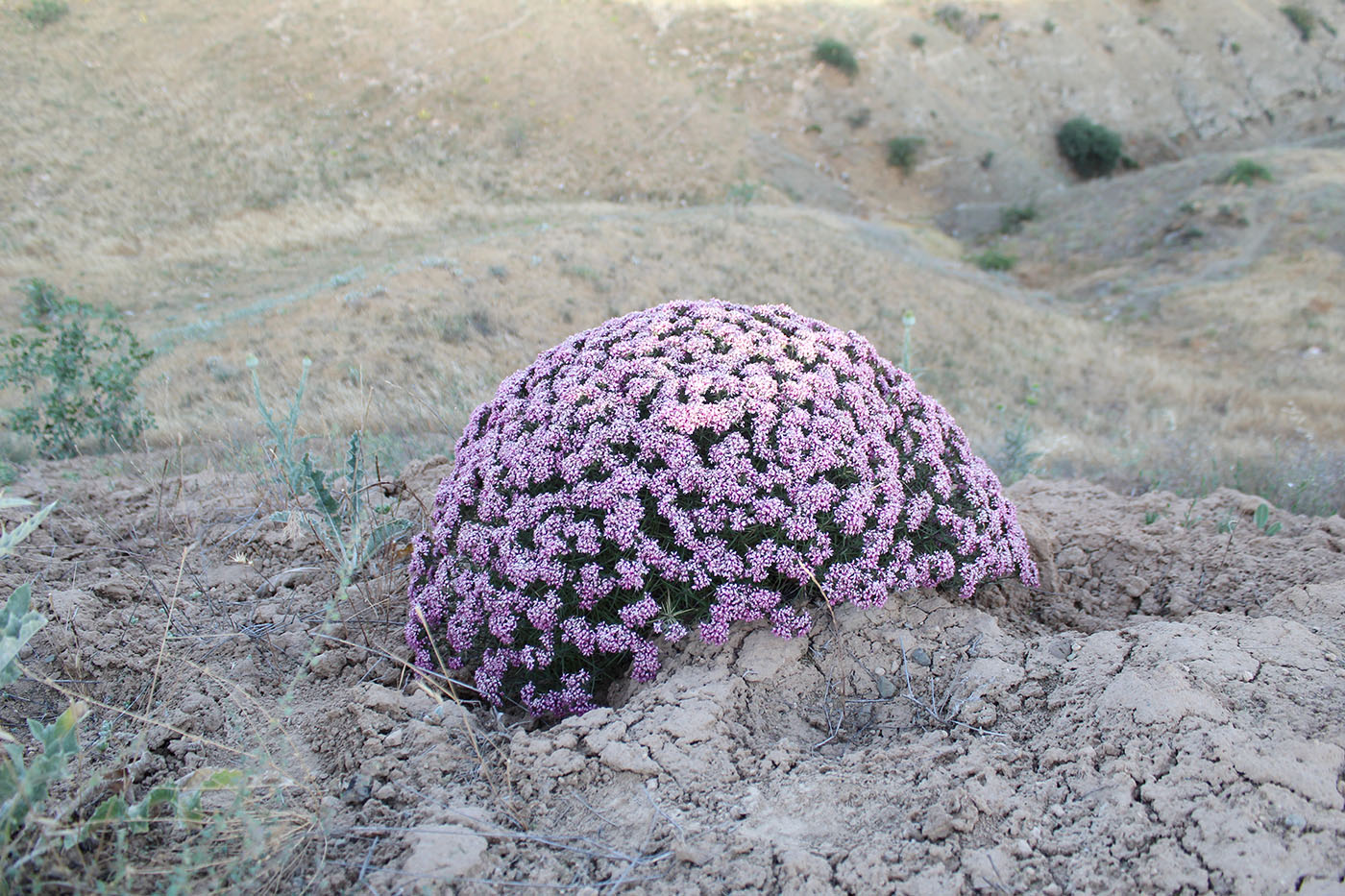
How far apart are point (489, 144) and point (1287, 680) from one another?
122ft

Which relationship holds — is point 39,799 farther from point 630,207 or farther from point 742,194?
point 742,194

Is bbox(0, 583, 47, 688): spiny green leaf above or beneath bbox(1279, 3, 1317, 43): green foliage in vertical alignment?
beneath

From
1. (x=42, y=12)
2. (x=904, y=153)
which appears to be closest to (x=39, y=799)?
(x=904, y=153)

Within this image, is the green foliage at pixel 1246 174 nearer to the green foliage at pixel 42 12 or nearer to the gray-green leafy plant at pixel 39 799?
the gray-green leafy plant at pixel 39 799

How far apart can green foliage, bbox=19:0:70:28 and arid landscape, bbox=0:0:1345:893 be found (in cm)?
13

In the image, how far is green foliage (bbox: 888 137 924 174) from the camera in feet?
135

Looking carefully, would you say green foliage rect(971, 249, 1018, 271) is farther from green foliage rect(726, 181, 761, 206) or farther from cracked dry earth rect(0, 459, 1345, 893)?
cracked dry earth rect(0, 459, 1345, 893)

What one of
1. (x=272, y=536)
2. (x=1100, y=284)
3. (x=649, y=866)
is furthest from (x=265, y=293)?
(x=1100, y=284)

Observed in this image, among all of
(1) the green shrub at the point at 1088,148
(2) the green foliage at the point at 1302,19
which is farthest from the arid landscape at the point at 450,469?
(2) the green foliage at the point at 1302,19

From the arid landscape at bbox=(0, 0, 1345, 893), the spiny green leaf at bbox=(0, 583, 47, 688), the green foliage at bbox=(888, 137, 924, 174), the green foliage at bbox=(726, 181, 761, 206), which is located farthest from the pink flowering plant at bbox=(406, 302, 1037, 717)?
the green foliage at bbox=(888, 137, 924, 174)

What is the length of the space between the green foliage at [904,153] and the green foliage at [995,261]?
1323cm

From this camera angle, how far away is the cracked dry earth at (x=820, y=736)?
2061mm

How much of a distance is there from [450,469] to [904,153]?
41803mm

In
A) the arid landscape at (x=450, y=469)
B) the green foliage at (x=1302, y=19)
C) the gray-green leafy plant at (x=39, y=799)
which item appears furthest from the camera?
the green foliage at (x=1302, y=19)
